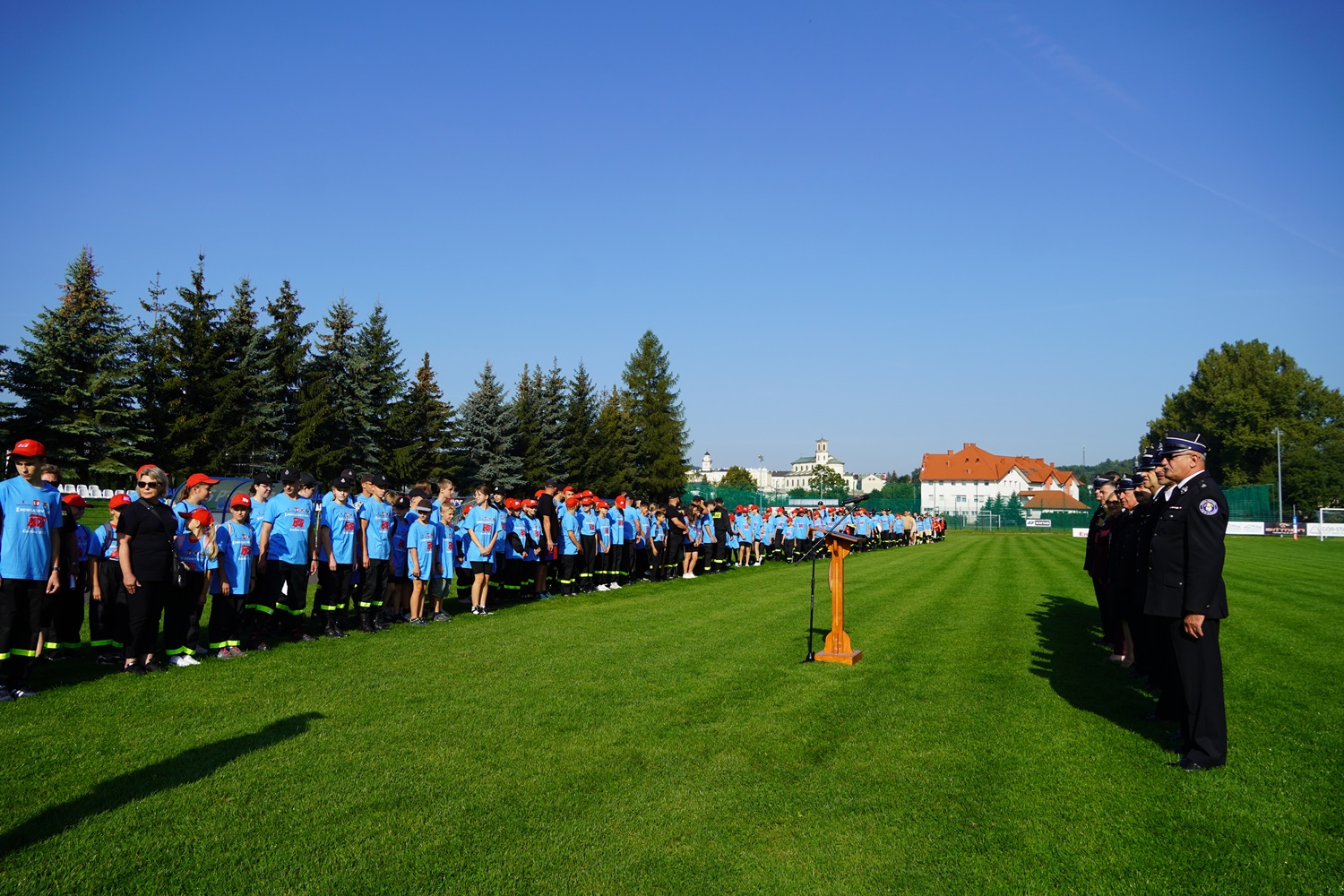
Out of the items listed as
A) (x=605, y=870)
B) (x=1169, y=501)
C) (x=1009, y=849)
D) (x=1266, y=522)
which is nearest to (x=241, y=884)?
(x=605, y=870)

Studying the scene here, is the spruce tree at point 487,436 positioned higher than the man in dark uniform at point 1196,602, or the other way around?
the spruce tree at point 487,436

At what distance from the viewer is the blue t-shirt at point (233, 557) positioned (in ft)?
27.3

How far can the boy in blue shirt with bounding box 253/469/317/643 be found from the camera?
8898 mm

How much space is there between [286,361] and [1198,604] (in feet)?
123

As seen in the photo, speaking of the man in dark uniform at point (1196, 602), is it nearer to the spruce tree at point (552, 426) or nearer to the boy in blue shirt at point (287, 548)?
the boy in blue shirt at point (287, 548)

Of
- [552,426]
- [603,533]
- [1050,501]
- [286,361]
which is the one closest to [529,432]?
[552,426]

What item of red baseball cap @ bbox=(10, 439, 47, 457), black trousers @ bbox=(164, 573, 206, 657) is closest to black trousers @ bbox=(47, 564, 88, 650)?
black trousers @ bbox=(164, 573, 206, 657)

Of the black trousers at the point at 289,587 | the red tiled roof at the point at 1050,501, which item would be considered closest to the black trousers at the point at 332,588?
the black trousers at the point at 289,587

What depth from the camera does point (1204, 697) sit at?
5.30 m

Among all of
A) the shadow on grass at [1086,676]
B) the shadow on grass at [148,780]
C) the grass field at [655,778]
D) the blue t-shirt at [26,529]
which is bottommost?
the shadow on grass at [1086,676]

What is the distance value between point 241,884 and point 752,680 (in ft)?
15.9

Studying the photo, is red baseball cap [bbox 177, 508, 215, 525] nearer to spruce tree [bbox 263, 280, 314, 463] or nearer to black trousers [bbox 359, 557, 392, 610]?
black trousers [bbox 359, 557, 392, 610]

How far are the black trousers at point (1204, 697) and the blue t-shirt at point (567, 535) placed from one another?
1079 centimetres

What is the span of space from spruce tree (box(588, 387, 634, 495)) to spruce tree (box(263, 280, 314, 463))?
70.9ft
